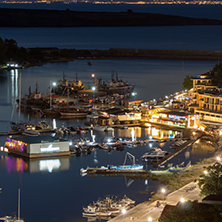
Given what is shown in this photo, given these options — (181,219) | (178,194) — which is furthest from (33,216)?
(181,219)

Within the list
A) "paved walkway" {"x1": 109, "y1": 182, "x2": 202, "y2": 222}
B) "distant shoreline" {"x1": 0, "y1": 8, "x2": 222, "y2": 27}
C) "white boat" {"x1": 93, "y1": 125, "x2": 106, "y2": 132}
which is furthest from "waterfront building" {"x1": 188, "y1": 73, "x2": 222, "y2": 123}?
"distant shoreline" {"x1": 0, "y1": 8, "x2": 222, "y2": 27}

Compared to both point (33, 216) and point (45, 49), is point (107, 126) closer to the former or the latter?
point (33, 216)

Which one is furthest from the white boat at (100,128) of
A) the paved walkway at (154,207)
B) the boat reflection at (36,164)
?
the paved walkway at (154,207)

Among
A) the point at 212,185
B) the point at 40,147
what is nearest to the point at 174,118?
the point at 40,147

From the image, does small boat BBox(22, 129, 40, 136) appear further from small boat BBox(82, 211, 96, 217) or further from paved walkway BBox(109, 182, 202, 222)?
small boat BBox(82, 211, 96, 217)

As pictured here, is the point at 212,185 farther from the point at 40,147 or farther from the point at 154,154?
the point at 40,147

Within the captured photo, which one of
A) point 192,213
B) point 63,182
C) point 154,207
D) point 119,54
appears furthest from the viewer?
point 119,54
